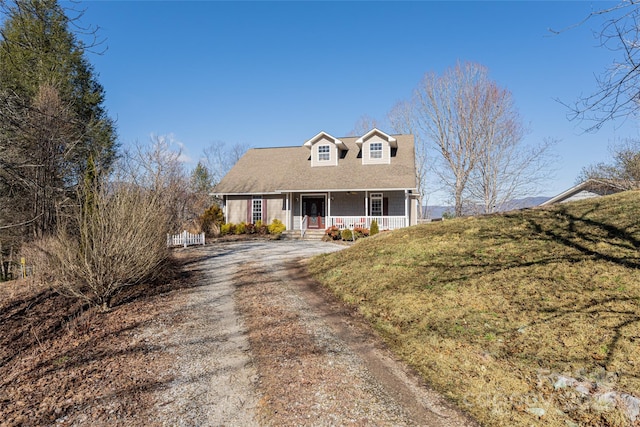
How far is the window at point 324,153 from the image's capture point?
21.3 m

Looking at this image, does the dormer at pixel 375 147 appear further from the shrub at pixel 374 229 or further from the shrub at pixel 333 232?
the shrub at pixel 333 232

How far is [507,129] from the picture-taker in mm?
24453

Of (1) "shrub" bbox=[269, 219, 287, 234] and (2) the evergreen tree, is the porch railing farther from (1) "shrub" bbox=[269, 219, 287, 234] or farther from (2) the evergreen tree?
(2) the evergreen tree

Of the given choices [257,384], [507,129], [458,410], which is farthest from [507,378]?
[507,129]

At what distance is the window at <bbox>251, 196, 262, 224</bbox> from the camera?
21.5 m

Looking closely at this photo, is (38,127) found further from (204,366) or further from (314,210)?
(314,210)

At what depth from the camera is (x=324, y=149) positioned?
21344 mm

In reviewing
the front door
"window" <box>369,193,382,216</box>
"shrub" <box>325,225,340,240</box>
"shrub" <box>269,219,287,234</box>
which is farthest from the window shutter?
"window" <box>369,193,382,216</box>

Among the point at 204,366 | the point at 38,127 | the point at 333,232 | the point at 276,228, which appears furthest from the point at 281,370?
the point at 276,228

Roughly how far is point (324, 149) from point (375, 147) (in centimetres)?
323

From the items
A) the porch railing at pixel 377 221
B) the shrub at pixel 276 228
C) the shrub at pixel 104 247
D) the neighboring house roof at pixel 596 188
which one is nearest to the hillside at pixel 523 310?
the shrub at pixel 104 247

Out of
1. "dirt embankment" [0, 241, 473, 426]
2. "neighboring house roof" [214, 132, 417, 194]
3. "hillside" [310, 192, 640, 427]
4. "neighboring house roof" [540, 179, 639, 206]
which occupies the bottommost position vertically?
"dirt embankment" [0, 241, 473, 426]

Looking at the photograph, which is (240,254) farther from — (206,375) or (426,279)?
(206,375)

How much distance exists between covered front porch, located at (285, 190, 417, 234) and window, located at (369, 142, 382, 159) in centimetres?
231
